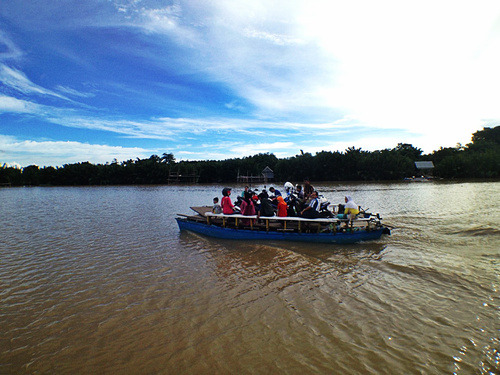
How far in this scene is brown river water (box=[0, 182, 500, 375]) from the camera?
3928 millimetres

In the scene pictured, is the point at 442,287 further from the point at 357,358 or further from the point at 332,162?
the point at 332,162

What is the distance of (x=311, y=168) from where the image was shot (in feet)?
208

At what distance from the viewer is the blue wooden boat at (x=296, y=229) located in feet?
32.7

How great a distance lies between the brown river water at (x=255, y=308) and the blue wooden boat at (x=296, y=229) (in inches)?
14.4

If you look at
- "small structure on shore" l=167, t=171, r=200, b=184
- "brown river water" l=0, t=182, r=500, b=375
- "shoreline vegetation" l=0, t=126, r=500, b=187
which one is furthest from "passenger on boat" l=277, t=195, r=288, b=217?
"small structure on shore" l=167, t=171, r=200, b=184

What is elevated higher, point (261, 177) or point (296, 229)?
point (261, 177)

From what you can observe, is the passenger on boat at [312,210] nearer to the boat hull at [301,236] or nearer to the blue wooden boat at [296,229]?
the blue wooden boat at [296,229]

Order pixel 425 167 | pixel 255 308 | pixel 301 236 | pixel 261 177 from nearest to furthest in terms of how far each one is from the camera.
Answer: pixel 255 308 < pixel 301 236 < pixel 425 167 < pixel 261 177

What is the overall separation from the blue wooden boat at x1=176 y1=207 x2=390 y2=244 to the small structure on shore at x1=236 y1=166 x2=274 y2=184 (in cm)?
5493

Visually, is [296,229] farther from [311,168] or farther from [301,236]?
[311,168]

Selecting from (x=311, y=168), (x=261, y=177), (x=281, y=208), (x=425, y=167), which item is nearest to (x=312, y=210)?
(x=281, y=208)

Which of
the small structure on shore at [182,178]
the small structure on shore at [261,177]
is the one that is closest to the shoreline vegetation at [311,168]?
the small structure on shore at [182,178]

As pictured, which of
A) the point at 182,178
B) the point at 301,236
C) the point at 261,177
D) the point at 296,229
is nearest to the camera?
the point at 301,236

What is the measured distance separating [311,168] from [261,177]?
13501 mm
